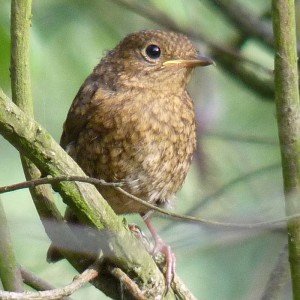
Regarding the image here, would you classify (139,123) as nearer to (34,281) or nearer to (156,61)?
(156,61)

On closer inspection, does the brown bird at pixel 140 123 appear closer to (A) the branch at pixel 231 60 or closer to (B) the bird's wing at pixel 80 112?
(B) the bird's wing at pixel 80 112

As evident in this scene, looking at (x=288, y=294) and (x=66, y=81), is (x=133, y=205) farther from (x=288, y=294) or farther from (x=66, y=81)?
(x=66, y=81)

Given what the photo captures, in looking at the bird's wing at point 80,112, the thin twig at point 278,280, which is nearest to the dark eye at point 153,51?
the bird's wing at point 80,112

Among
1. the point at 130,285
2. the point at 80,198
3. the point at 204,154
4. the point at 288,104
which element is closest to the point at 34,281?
the point at 130,285

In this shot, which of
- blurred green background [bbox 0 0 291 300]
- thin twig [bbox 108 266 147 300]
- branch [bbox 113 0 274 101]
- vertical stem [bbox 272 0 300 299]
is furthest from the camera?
branch [bbox 113 0 274 101]

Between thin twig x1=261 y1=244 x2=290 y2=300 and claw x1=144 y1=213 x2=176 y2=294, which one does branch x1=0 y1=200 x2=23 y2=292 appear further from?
thin twig x1=261 y1=244 x2=290 y2=300

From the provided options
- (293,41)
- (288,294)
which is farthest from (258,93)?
(293,41)

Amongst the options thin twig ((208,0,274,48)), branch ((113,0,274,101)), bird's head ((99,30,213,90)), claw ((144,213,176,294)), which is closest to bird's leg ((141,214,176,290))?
claw ((144,213,176,294))
